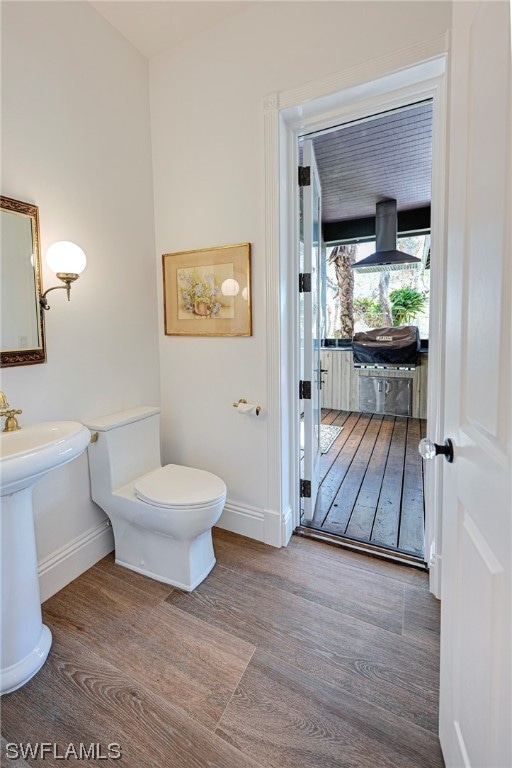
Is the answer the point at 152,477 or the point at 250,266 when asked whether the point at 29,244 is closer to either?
the point at 250,266

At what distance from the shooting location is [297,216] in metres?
1.99

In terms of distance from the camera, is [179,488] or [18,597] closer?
[18,597]

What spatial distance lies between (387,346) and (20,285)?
13.5ft

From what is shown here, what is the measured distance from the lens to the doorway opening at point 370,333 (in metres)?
2.29

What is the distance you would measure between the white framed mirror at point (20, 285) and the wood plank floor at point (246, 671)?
1.21 meters

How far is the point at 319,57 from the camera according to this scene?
66.2 inches

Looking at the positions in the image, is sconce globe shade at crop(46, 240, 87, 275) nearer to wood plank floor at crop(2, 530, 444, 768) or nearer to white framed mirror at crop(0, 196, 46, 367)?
white framed mirror at crop(0, 196, 46, 367)

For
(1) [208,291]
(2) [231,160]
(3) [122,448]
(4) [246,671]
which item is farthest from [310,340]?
(4) [246,671]

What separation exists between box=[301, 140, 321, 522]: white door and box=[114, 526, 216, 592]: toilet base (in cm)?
76

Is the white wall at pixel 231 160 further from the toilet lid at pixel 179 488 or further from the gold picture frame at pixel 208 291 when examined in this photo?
the toilet lid at pixel 179 488

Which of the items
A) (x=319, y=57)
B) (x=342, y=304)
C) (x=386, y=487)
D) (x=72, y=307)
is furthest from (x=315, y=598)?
(x=342, y=304)

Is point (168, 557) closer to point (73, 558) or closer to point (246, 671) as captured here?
point (73, 558)

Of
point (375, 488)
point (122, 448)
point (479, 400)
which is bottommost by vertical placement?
point (375, 488)

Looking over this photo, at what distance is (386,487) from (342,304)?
11.2 feet
